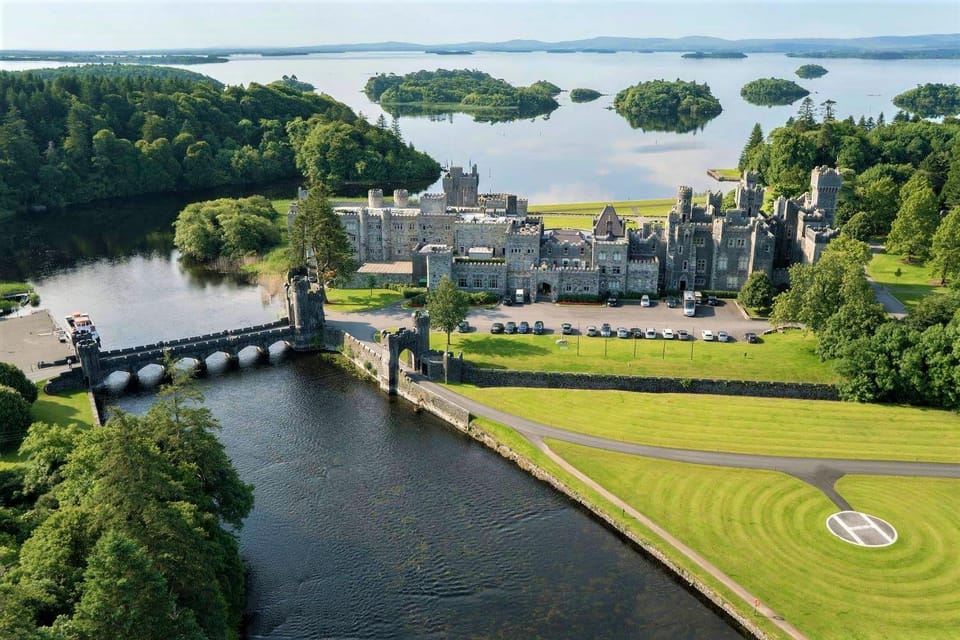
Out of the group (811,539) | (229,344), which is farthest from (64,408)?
(811,539)

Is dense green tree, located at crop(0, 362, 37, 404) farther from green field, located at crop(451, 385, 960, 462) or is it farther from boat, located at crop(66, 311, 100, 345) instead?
green field, located at crop(451, 385, 960, 462)

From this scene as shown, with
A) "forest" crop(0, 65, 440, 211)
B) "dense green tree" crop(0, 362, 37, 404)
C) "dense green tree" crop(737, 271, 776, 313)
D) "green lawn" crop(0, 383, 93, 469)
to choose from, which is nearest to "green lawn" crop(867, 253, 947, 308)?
"dense green tree" crop(737, 271, 776, 313)

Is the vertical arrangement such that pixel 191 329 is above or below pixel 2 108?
below

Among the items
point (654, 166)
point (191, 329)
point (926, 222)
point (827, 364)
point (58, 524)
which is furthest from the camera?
point (654, 166)

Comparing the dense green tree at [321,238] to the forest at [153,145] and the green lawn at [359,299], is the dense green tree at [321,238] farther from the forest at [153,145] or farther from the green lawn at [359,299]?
the forest at [153,145]

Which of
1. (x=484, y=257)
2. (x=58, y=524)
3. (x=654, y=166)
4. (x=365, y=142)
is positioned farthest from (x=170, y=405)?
(x=654, y=166)

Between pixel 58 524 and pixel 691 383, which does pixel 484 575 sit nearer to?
pixel 58 524
